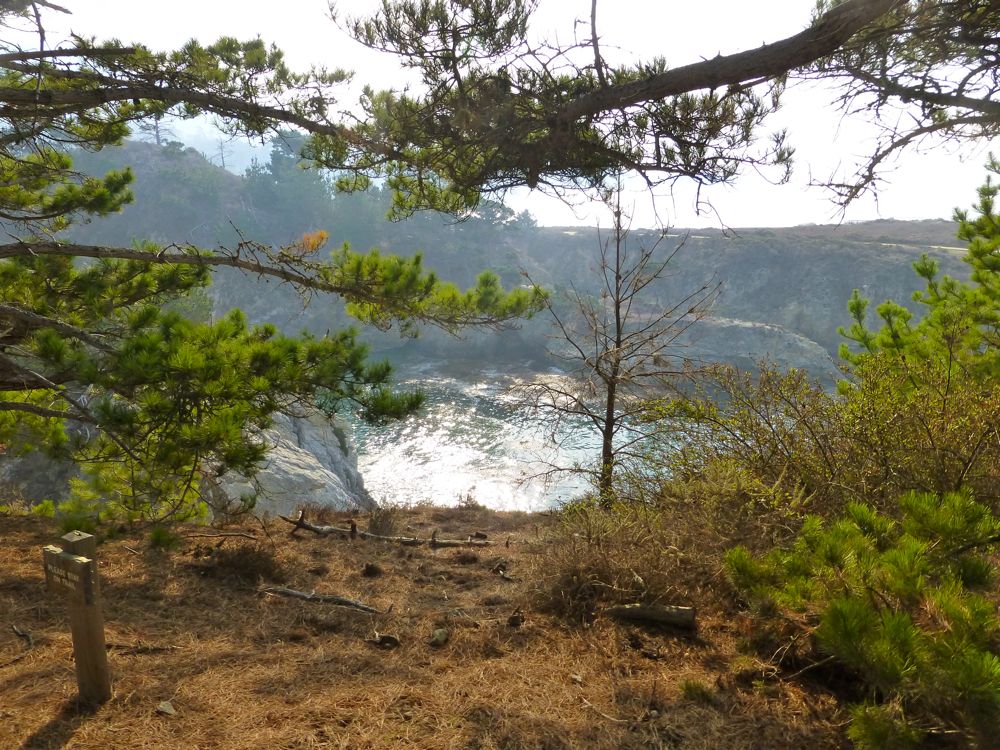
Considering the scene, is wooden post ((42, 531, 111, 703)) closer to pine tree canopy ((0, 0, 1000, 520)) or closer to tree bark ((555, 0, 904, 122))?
pine tree canopy ((0, 0, 1000, 520))

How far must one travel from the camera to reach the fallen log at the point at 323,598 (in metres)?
4.17

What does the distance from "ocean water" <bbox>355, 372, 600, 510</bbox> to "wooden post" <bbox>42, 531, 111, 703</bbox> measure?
51.0ft

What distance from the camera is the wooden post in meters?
2.55

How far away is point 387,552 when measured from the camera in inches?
239

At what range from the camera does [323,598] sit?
4.29m

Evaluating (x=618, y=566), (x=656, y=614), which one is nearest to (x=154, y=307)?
(x=618, y=566)

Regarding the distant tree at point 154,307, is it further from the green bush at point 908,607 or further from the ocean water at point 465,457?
the ocean water at point 465,457

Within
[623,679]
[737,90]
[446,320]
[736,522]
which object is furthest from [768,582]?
[446,320]

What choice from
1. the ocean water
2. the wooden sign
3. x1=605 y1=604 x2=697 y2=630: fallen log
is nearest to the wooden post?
the wooden sign

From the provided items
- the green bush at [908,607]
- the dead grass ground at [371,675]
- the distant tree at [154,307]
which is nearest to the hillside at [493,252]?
the distant tree at [154,307]

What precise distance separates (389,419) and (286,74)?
2.87 m

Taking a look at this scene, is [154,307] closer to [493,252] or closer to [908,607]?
[908,607]

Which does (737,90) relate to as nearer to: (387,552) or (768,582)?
(768,582)

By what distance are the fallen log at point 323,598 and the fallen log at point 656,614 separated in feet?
5.24
